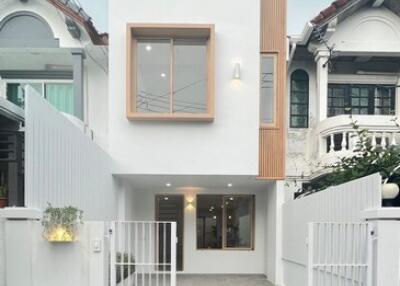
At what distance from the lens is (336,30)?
384 inches

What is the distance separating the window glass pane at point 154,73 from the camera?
7.86 meters

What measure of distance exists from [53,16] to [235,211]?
7005 mm

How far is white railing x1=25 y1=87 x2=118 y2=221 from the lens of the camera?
4.13 m

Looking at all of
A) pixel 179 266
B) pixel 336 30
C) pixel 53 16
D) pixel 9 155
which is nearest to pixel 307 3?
pixel 336 30

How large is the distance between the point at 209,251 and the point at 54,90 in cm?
600

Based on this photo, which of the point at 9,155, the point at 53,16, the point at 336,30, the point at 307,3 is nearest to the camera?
the point at 9,155

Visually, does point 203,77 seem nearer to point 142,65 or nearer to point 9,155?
point 142,65

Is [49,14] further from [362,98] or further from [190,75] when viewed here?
[362,98]

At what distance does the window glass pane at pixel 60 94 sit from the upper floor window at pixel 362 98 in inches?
269

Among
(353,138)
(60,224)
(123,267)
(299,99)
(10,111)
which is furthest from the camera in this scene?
(299,99)

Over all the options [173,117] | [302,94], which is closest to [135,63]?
[173,117]

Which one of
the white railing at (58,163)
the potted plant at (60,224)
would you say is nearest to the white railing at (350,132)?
the white railing at (58,163)

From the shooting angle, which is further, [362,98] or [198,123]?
[362,98]

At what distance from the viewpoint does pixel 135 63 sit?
7852 millimetres
